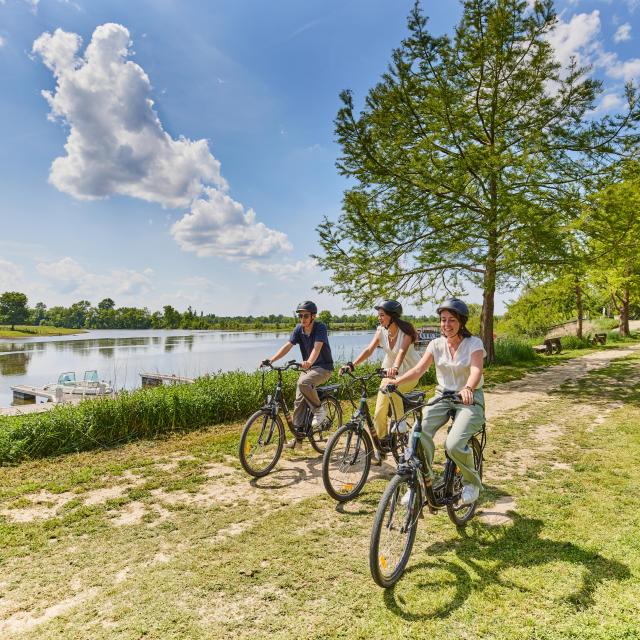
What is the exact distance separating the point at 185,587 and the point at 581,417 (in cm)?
815

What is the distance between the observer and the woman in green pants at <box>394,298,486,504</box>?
3449mm

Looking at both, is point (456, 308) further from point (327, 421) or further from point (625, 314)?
point (625, 314)

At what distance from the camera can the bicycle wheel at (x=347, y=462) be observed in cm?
438

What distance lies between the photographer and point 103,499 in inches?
191

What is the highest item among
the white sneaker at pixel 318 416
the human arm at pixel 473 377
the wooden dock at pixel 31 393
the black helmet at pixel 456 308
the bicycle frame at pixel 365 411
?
the black helmet at pixel 456 308

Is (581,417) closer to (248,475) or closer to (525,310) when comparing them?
(248,475)

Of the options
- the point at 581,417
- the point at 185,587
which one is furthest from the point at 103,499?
the point at 581,417

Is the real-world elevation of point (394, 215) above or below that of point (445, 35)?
below

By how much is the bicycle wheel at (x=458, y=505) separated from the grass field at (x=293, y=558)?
119 mm

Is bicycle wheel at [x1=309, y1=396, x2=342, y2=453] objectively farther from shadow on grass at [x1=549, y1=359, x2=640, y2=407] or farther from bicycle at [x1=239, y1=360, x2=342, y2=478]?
shadow on grass at [x1=549, y1=359, x2=640, y2=407]

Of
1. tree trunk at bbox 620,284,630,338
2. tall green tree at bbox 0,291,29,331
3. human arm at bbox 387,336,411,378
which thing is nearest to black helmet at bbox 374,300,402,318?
human arm at bbox 387,336,411,378

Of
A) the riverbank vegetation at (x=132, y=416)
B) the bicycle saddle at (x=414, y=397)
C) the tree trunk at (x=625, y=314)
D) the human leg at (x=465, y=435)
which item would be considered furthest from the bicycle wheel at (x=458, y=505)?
the tree trunk at (x=625, y=314)

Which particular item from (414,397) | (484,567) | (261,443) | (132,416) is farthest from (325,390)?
(132,416)

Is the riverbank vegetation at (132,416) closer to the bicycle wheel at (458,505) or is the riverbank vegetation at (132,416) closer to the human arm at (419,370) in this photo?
the human arm at (419,370)
